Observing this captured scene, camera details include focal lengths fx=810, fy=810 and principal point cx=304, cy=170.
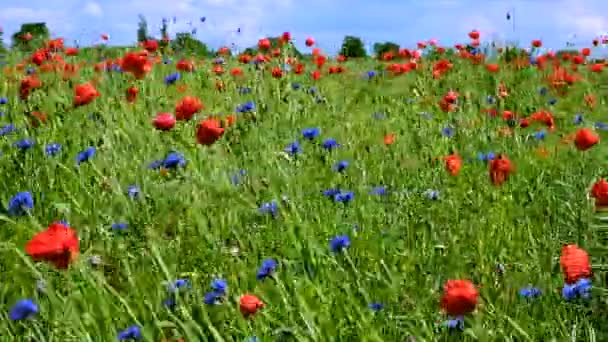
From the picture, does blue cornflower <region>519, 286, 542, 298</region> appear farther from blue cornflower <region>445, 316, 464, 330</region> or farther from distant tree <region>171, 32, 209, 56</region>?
distant tree <region>171, 32, 209, 56</region>

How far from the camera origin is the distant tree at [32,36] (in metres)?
8.16

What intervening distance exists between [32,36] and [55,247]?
6697 millimetres

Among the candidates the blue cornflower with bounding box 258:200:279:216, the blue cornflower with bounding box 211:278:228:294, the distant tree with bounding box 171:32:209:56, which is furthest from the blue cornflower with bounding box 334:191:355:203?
the distant tree with bounding box 171:32:209:56

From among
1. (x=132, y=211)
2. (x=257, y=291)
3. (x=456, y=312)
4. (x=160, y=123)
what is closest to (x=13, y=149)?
(x=160, y=123)

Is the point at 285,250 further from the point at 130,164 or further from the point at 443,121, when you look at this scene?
the point at 443,121

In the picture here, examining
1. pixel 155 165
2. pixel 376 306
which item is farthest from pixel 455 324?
pixel 155 165

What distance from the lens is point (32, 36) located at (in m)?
7.73

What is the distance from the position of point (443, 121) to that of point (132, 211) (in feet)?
8.47

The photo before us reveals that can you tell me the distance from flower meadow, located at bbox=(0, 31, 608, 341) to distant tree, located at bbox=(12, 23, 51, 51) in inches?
132

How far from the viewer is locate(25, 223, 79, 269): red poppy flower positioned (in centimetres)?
154

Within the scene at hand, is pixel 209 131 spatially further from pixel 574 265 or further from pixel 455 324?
pixel 574 265

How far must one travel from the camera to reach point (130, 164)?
3.33 m

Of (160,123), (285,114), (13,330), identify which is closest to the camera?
(13,330)

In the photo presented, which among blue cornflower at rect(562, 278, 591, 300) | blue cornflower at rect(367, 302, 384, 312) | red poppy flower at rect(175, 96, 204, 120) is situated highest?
red poppy flower at rect(175, 96, 204, 120)
